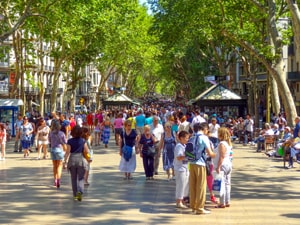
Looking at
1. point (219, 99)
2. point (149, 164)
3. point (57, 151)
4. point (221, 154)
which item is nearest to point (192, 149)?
point (221, 154)

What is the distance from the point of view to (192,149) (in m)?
10.0

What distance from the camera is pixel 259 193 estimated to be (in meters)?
12.3

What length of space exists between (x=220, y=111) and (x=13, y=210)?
26137 mm

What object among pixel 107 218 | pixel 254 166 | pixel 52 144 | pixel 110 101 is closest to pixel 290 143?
pixel 254 166

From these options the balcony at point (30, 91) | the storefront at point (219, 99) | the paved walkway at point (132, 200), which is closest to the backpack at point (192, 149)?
the paved walkway at point (132, 200)

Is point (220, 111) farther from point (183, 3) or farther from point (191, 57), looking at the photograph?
point (191, 57)

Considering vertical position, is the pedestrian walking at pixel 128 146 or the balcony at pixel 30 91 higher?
the balcony at pixel 30 91

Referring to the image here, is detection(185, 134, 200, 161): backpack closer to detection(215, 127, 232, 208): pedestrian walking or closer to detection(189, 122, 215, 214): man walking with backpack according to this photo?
detection(189, 122, 215, 214): man walking with backpack

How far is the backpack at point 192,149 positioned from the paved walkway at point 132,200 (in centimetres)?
97

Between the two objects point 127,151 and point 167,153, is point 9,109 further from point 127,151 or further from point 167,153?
point 167,153

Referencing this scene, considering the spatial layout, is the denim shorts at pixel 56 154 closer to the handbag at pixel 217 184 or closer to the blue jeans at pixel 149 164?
the blue jeans at pixel 149 164

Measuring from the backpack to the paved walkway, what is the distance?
3.17ft

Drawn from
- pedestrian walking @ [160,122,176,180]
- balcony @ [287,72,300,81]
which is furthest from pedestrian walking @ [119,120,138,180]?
balcony @ [287,72,300,81]

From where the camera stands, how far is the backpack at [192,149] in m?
10.0
